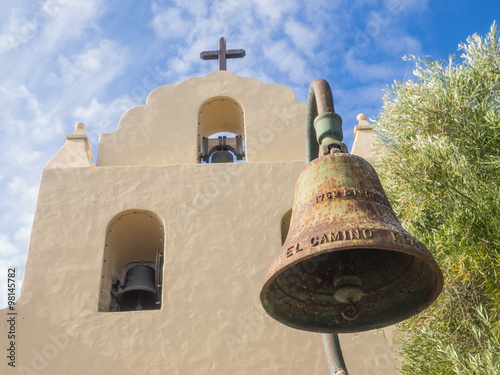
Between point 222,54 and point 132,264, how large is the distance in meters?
4.35

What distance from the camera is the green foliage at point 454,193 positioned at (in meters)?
5.25

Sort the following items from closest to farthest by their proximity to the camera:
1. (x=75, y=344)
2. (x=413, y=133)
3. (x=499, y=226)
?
1. (x=499, y=226)
2. (x=413, y=133)
3. (x=75, y=344)

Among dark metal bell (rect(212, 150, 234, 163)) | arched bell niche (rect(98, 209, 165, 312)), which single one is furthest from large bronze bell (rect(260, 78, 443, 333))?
dark metal bell (rect(212, 150, 234, 163))

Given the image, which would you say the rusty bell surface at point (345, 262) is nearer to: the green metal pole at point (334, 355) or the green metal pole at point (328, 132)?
the green metal pole at point (328, 132)

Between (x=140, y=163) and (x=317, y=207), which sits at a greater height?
→ (x=140, y=163)

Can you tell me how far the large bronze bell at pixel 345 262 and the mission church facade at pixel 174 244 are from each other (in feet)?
12.6

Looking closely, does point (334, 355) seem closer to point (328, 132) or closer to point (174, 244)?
point (328, 132)

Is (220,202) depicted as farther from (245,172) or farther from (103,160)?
(103,160)

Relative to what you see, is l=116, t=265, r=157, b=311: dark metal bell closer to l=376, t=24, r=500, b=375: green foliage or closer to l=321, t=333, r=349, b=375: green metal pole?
l=376, t=24, r=500, b=375: green foliage

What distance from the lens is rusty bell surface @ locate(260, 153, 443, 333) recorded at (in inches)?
115

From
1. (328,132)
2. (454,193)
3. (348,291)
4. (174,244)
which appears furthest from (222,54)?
(348,291)

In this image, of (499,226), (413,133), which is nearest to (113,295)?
(413,133)

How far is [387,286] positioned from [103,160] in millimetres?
6604

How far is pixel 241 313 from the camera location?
24.6 ft
